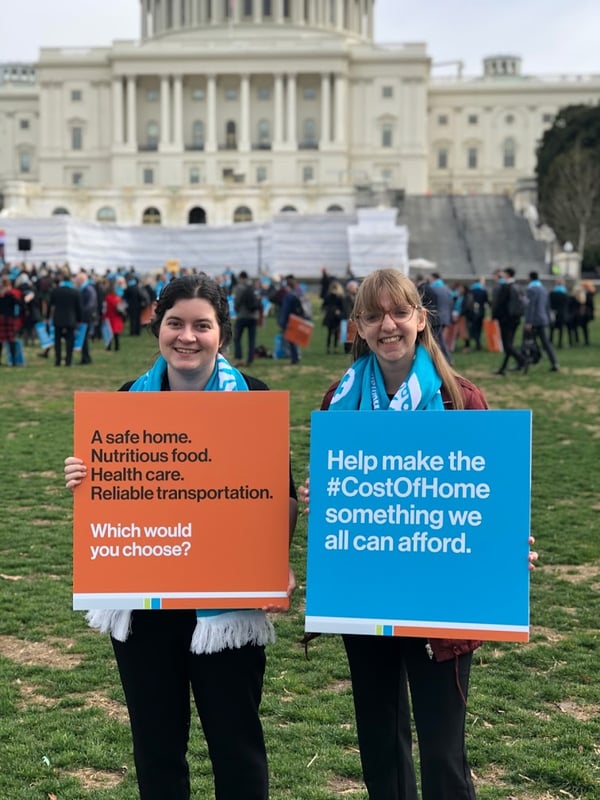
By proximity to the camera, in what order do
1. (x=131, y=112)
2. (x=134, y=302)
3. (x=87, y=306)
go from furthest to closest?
(x=131, y=112), (x=134, y=302), (x=87, y=306)

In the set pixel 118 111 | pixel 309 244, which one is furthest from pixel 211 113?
pixel 309 244

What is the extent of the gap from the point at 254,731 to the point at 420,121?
9430 centimetres

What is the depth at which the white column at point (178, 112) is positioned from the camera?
3578 inches

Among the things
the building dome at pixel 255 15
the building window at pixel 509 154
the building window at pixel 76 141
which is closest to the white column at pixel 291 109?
the building dome at pixel 255 15

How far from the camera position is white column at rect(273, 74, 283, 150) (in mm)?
90875

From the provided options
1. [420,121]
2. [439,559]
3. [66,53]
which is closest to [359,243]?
[439,559]

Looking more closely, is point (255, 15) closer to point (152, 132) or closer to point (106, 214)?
point (152, 132)

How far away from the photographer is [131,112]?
91.2m

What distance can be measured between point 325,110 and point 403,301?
9059 cm

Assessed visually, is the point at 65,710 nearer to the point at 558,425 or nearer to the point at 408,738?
the point at 408,738

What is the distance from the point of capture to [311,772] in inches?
162

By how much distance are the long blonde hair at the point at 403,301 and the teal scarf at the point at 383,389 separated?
0.03m

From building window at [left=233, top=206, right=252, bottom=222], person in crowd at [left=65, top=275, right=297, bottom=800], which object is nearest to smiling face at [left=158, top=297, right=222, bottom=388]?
person in crowd at [left=65, top=275, right=297, bottom=800]

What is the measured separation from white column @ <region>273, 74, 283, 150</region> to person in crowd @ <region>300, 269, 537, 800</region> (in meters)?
90.1
